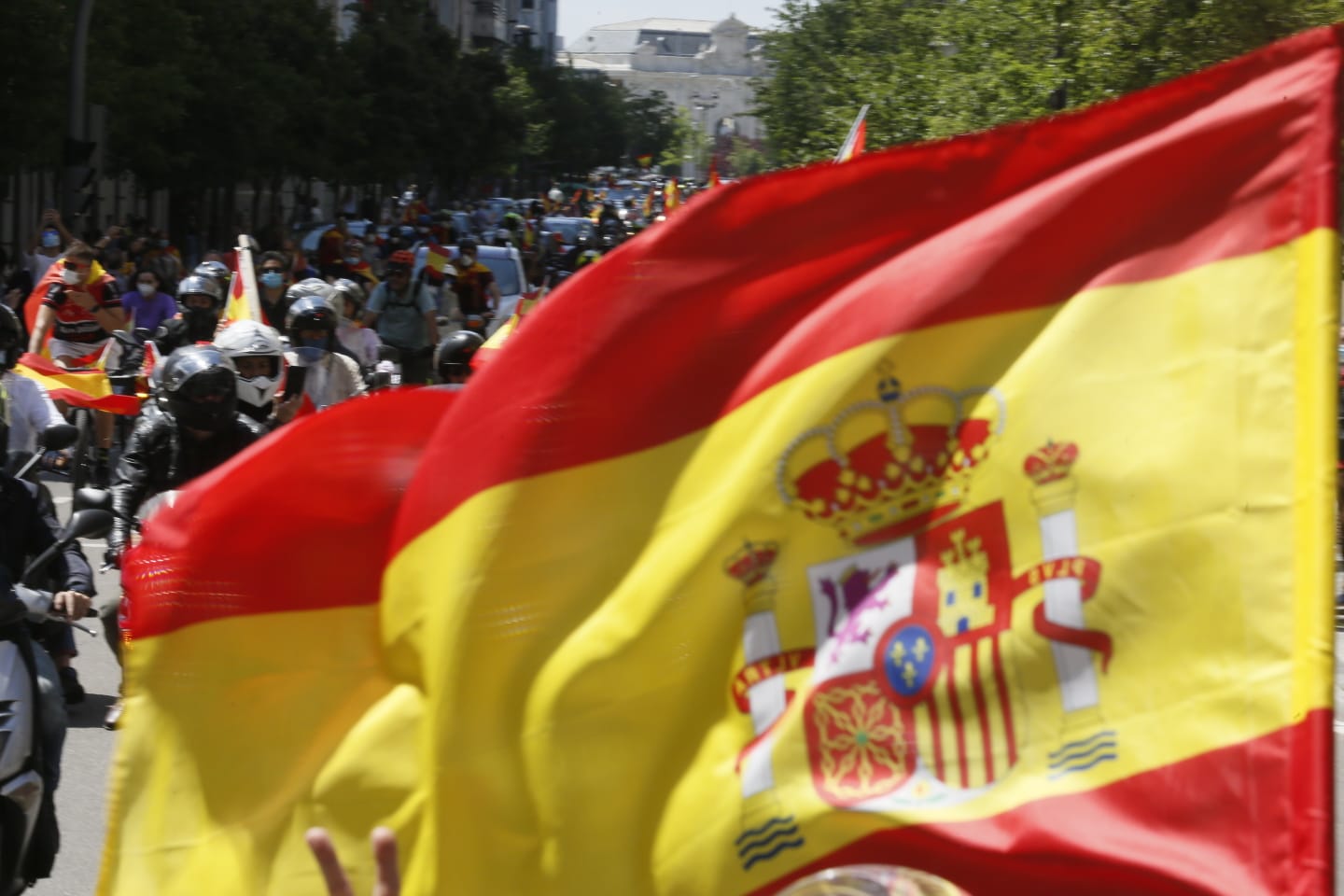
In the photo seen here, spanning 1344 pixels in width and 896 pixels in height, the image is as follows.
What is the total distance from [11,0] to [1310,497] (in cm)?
2484

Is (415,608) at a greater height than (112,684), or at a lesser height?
greater

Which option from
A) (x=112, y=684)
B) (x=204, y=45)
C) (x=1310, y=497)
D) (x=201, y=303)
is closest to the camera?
(x=1310, y=497)

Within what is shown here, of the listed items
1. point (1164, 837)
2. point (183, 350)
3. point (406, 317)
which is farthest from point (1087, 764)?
point (406, 317)

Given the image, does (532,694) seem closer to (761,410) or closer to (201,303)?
Answer: (761,410)

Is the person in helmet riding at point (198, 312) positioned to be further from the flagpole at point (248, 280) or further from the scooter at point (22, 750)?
the scooter at point (22, 750)

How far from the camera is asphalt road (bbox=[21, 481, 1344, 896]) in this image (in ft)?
22.5

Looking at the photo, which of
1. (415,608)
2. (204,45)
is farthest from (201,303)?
(204,45)

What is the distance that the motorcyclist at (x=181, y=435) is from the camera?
7.48 metres

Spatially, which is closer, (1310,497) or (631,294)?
(1310,497)

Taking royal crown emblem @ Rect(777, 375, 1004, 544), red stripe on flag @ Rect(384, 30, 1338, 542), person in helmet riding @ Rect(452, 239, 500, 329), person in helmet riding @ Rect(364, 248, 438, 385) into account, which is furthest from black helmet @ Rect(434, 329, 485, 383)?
person in helmet riding @ Rect(452, 239, 500, 329)

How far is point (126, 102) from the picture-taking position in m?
32.3

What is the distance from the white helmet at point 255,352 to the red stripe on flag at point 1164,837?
614 centimetres

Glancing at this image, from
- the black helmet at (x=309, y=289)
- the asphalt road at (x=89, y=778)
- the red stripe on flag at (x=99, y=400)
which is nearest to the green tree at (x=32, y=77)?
the red stripe on flag at (x=99, y=400)

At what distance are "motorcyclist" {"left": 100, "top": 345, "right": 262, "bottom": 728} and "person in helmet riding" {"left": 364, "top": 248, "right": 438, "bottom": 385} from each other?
9143 millimetres
